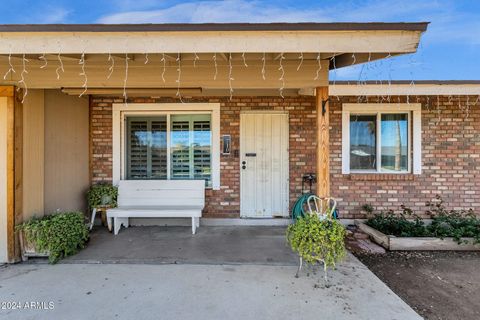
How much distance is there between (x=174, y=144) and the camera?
539cm

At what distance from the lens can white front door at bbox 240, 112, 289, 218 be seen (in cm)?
530

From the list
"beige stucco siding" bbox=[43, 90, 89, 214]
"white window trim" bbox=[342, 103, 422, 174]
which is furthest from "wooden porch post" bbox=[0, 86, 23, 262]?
"white window trim" bbox=[342, 103, 422, 174]

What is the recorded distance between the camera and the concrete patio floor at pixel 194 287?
2.40m

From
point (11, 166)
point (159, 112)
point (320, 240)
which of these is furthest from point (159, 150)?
point (320, 240)

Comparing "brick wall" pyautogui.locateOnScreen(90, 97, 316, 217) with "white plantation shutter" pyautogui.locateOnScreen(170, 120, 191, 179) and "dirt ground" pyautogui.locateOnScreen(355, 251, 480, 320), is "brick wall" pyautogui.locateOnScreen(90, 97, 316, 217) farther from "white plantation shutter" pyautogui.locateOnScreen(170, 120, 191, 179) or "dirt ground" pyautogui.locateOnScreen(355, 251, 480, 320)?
"dirt ground" pyautogui.locateOnScreen(355, 251, 480, 320)

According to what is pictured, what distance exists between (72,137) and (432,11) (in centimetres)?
917

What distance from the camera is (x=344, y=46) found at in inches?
100

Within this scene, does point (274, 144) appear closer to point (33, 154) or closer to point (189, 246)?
point (189, 246)

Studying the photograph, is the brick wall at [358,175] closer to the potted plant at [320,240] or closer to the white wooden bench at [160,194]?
the white wooden bench at [160,194]

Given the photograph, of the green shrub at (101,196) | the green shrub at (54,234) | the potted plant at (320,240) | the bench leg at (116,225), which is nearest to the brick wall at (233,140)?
the green shrub at (101,196)

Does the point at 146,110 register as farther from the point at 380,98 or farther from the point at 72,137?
the point at 380,98

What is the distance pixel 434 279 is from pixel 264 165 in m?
3.05

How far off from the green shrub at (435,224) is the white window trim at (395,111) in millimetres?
793

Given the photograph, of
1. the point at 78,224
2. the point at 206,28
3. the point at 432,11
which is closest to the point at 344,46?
the point at 206,28
